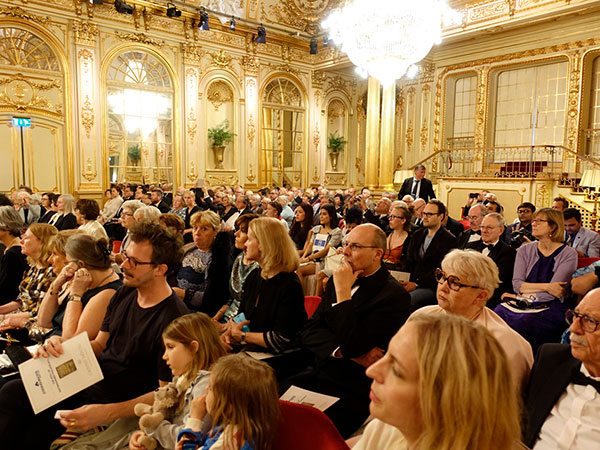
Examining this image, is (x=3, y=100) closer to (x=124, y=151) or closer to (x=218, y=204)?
(x=124, y=151)

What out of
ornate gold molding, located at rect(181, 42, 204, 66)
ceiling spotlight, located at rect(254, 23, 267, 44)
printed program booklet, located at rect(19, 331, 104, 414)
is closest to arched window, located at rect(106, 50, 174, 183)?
ornate gold molding, located at rect(181, 42, 204, 66)

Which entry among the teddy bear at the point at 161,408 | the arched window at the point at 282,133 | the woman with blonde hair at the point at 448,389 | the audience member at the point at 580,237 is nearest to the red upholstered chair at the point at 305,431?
the woman with blonde hair at the point at 448,389

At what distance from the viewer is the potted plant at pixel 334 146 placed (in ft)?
47.9

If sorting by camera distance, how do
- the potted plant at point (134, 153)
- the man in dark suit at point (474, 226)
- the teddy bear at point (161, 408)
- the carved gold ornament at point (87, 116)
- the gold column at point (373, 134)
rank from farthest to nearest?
the gold column at point (373, 134), the potted plant at point (134, 153), the carved gold ornament at point (87, 116), the man in dark suit at point (474, 226), the teddy bear at point (161, 408)

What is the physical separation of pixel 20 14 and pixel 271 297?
396 inches

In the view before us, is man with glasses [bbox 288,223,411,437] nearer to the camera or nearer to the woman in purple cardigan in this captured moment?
the woman in purple cardigan

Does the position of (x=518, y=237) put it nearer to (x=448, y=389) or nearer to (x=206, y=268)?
(x=206, y=268)

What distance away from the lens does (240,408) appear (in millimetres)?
1396

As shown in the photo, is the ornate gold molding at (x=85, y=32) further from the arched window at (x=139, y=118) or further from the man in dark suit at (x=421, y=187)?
the man in dark suit at (x=421, y=187)

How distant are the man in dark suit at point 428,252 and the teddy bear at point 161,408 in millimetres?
2539

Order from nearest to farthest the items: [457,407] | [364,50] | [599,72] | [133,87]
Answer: [457,407], [364,50], [599,72], [133,87]

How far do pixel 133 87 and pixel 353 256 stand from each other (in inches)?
409

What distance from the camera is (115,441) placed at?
6.24ft

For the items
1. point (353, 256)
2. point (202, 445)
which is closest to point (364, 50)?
point (353, 256)
